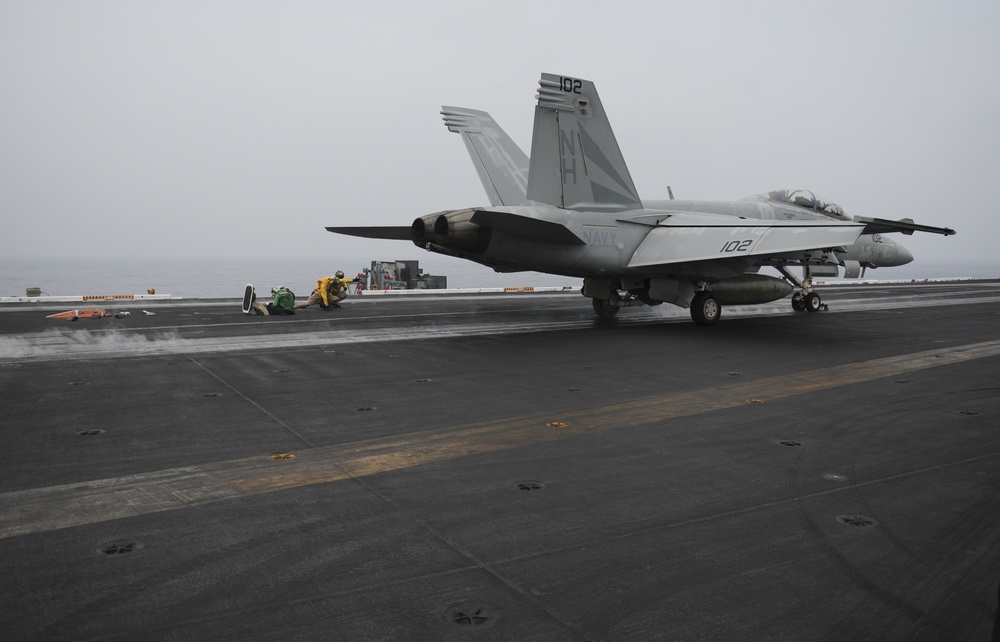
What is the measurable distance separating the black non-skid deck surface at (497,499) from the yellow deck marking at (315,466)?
0.03 m

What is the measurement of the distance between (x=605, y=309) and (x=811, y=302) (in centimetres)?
651

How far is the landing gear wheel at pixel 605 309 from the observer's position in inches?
722

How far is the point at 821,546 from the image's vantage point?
4238 millimetres

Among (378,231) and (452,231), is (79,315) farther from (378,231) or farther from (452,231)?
(452,231)

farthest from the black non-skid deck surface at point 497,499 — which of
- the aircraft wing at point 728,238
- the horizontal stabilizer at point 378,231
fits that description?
the horizontal stabilizer at point 378,231

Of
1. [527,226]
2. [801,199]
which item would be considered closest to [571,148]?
[527,226]

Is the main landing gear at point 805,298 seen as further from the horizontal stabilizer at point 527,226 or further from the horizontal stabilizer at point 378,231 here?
the horizontal stabilizer at point 378,231

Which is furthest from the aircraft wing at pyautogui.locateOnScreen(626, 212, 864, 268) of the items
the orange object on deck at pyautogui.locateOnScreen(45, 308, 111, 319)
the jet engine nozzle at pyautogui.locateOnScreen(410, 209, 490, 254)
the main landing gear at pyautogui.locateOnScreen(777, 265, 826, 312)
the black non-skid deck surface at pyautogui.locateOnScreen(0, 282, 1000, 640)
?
the orange object on deck at pyautogui.locateOnScreen(45, 308, 111, 319)

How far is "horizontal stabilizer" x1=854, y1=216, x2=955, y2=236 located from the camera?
19656 mm

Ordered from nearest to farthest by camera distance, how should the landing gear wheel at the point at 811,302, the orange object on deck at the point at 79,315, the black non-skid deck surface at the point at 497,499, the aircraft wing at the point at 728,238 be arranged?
the black non-skid deck surface at the point at 497,499
the aircraft wing at the point at 728,238
the orange object on deck at the point at 79,315
the landing gear wheel at the point at 811,302

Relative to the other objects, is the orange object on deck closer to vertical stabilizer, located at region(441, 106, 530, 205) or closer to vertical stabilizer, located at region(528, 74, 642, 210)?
vertical stabilizer, located at region(441, 106, 530, 205)

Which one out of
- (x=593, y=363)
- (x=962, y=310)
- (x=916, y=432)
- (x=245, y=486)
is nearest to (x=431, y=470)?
(x=245, y=486)

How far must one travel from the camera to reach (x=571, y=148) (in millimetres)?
15344

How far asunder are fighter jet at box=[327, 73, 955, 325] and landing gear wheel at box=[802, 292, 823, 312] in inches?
148
